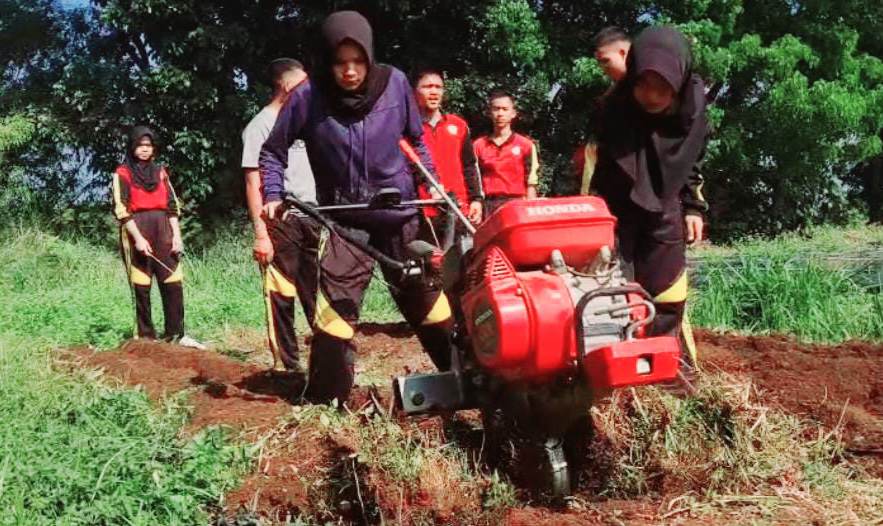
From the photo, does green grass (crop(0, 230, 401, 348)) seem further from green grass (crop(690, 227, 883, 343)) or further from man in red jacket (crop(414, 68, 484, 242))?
green grass (crop(690, 227, 883, 343))

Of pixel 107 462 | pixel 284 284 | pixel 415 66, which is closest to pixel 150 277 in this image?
pixel 284 284

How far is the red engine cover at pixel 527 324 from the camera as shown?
290 cm

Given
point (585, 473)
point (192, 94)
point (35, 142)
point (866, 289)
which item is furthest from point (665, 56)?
point (35, 142)

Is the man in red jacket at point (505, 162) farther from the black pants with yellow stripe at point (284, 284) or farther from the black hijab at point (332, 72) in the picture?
the black hijab at point (332, 72)

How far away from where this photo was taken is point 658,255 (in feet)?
13.7

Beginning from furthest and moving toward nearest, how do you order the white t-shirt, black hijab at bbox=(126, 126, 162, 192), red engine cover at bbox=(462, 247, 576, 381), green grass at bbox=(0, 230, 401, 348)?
green grass at bbox=(0, 230, 401, 348)
black hijab at bbox=(126, 126, 162, 192)
the white t-shirt
red engine cover at bbox=(462, 247, 576, 381)

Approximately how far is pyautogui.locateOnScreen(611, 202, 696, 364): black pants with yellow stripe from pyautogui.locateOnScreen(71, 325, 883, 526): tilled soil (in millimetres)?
479

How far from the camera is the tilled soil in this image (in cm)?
340

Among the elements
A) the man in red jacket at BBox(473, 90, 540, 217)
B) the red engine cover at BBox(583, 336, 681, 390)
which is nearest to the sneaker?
the man in red jacket at BBox(473, 90, 540, 217)

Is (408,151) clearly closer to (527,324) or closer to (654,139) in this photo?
(654,139)

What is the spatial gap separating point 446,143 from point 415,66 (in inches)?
322

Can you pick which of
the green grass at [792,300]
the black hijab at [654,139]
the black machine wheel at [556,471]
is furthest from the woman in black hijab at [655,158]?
the green grass at [792,300]

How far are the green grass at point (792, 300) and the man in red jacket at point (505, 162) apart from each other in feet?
5.06

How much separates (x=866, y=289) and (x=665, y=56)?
4.29 metres
